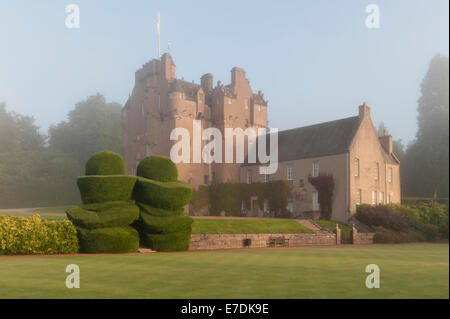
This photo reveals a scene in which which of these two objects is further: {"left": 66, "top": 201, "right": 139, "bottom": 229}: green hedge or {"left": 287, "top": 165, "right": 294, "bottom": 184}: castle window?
{"left": 287, "top": 165, "right": 294, "bottom": 184}: castle window

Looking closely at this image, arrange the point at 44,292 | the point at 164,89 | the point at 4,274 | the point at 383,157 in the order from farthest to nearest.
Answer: the point at 164,89 < the point at 383,157 < the point at 4,274 < the point at 44,292

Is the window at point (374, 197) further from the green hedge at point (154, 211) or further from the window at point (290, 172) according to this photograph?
the green hedge at point (154, 211)

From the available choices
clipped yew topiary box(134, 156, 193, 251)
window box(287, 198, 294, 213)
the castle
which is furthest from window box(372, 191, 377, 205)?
clipped yew topiary box(134, 156, 193, 251)

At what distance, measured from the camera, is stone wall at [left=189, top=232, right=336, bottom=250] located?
27909 millimetres

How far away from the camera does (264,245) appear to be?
102 ft

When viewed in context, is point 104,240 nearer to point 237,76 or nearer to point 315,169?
point 315,169

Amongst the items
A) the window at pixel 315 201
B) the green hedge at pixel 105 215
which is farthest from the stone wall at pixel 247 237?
the window at pixel 315 201

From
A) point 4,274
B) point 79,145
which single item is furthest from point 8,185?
point 4,274

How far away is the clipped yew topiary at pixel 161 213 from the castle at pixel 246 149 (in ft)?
74.3

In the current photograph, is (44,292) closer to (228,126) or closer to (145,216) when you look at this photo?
(145,216)

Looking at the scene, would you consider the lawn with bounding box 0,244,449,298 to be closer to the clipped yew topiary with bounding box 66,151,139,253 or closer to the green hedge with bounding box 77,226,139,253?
the green hedge with bounding box 77,226,139,253

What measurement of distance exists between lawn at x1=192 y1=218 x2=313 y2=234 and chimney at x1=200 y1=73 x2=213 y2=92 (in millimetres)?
25309
